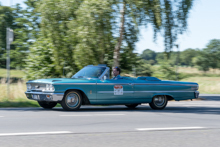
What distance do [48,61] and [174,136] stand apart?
16.3 metres

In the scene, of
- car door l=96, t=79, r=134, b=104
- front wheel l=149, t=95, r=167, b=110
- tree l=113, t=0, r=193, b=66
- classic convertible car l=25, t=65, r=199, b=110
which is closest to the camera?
classic convertible car l=25, t=65, r=199, b=110

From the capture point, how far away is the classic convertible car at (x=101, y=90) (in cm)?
1106

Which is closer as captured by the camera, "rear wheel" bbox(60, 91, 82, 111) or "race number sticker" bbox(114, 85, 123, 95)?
"rear wheel" bbox(60, 91, 82, 111)

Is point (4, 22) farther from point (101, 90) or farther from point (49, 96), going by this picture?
point (49, 96)

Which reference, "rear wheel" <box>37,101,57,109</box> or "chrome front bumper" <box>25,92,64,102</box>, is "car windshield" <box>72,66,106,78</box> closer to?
"rear wheel" <box>37,101,57,109</box>

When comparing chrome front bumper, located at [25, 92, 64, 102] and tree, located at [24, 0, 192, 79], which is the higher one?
tree, located at [24, 0, 192, 79]

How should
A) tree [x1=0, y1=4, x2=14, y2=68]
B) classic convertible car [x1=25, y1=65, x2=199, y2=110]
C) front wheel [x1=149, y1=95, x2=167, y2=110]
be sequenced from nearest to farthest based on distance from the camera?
classic convertible car [x1=25, y1=65, x2=199, y2=110], front wheel [x1=149, y1=95, x2=167, y2=110], tree [x1=0, y1=4, x2=14, y2=68]

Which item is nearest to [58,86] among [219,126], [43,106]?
[43,106]

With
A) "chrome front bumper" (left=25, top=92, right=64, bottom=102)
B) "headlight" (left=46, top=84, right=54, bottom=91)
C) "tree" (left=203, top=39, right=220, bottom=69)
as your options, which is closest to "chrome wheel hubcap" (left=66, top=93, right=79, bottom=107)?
"chrome front bumper" (left=25, top=92, right=64, bottom=102)

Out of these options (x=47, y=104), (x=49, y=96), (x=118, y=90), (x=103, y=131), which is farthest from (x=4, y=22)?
(x=103, y=131)

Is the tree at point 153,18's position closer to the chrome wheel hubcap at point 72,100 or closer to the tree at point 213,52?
the chrome wheel hubcap at point 72,100

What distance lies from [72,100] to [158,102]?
11.2 feet

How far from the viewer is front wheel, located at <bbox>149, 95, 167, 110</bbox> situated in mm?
12899

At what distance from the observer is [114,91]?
11.9 metres
